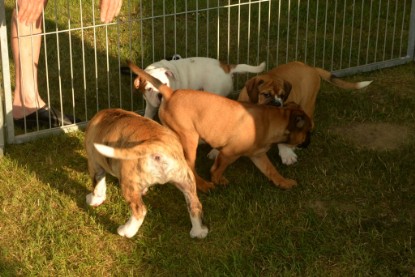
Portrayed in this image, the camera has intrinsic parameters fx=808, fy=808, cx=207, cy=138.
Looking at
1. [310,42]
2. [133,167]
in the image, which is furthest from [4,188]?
[310,42]

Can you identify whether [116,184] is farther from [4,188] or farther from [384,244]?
[384,244]

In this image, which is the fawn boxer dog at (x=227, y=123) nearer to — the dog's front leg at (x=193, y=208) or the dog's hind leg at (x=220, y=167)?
the dog's hind leg at (x=220, y=167)

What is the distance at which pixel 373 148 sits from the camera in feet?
19.5

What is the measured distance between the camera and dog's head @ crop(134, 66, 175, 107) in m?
5.95

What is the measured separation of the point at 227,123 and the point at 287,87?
71 centimetres

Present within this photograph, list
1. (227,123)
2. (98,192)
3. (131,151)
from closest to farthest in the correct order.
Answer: (131,151) → (98,192) → (227,123)

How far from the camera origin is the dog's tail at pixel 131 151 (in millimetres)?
4184

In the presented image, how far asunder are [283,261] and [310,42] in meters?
4.12

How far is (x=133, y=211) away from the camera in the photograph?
452 centimetres

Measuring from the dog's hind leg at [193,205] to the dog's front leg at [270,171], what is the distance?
0.82m

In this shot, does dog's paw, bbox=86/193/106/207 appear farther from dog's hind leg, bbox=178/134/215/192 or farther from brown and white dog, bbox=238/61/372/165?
brown and white dog, bbox=238/61/372/165

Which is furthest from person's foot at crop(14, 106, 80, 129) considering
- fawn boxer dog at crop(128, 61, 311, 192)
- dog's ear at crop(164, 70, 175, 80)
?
fawn boxer dog at crop(128, 61, 311, 192)

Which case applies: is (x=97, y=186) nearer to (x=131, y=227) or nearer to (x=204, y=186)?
(x=131, y=227)

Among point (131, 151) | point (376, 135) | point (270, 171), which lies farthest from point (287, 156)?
point (131, 151)
